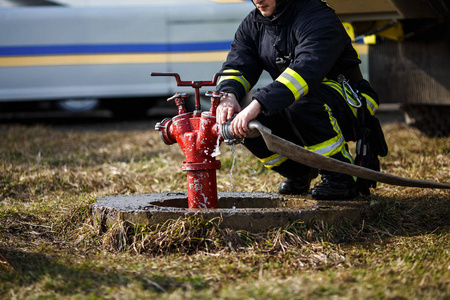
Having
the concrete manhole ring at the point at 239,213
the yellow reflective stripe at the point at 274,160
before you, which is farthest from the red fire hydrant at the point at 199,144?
the yellow reflective stripe at the point at 274,160

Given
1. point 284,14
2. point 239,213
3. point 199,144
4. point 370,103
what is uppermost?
point 284,14

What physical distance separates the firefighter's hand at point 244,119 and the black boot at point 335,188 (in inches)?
21.6

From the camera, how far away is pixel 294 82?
248 cm

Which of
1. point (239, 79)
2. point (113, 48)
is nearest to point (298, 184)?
point (239, 79)

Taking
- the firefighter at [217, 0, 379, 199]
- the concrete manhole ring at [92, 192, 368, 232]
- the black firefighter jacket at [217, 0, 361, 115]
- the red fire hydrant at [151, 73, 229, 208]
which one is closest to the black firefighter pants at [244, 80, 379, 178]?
the firefighter at [217, 0, 379, 199]

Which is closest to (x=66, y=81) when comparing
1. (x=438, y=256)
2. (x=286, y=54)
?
(x=286, y=54)

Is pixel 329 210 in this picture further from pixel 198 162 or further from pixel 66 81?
Answer: pixel 66 81

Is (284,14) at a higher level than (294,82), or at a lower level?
higher

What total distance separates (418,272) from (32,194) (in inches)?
96.6

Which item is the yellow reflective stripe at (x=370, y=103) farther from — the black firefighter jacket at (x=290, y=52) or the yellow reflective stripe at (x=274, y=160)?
the yellow reflective stripe at (x=274, y=160)

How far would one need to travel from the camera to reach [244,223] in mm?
2436

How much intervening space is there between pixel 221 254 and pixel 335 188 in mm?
744

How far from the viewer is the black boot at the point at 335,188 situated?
2764 mm

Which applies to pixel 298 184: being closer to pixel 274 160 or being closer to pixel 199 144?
pixel 274 160
